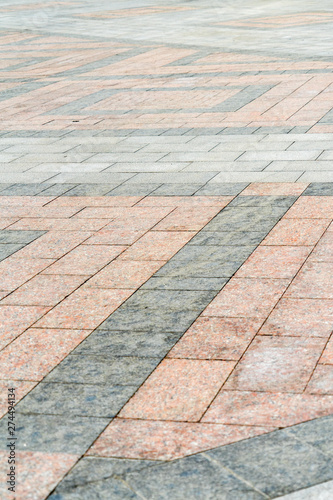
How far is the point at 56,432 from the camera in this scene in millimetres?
4160

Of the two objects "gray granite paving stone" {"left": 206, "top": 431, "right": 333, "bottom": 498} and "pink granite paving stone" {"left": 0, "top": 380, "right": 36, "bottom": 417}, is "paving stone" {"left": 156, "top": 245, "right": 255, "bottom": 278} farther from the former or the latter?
"gray granite paving stone" {"left": 206, "top": 431, "right": 333, "bottom": 498}

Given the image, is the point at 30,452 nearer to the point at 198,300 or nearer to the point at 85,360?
the point at 85,360

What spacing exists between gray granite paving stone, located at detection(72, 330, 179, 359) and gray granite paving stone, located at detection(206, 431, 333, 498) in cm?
109

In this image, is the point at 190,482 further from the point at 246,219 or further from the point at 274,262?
the point at 246,219

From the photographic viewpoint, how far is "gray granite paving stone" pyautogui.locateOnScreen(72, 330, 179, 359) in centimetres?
492

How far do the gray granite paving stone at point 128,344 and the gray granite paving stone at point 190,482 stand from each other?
113 centimetres

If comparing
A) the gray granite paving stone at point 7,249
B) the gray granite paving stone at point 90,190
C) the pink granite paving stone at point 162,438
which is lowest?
the pink granite paving stone at point 162,438

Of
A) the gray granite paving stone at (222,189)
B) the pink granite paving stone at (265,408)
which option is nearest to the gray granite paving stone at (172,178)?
the gray granite paving stone at (222,189)

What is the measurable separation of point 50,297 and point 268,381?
2021mm

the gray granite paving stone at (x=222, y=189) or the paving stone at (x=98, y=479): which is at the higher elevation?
the gray granite paving stone at (x=222, y=189)

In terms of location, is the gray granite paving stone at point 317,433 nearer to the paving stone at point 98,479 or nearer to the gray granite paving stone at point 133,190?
the paving stone at point 98,479

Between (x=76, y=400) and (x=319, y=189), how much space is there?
13.8ft

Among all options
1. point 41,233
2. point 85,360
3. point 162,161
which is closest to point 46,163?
point 162,161

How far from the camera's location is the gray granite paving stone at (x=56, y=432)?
13.2ft
